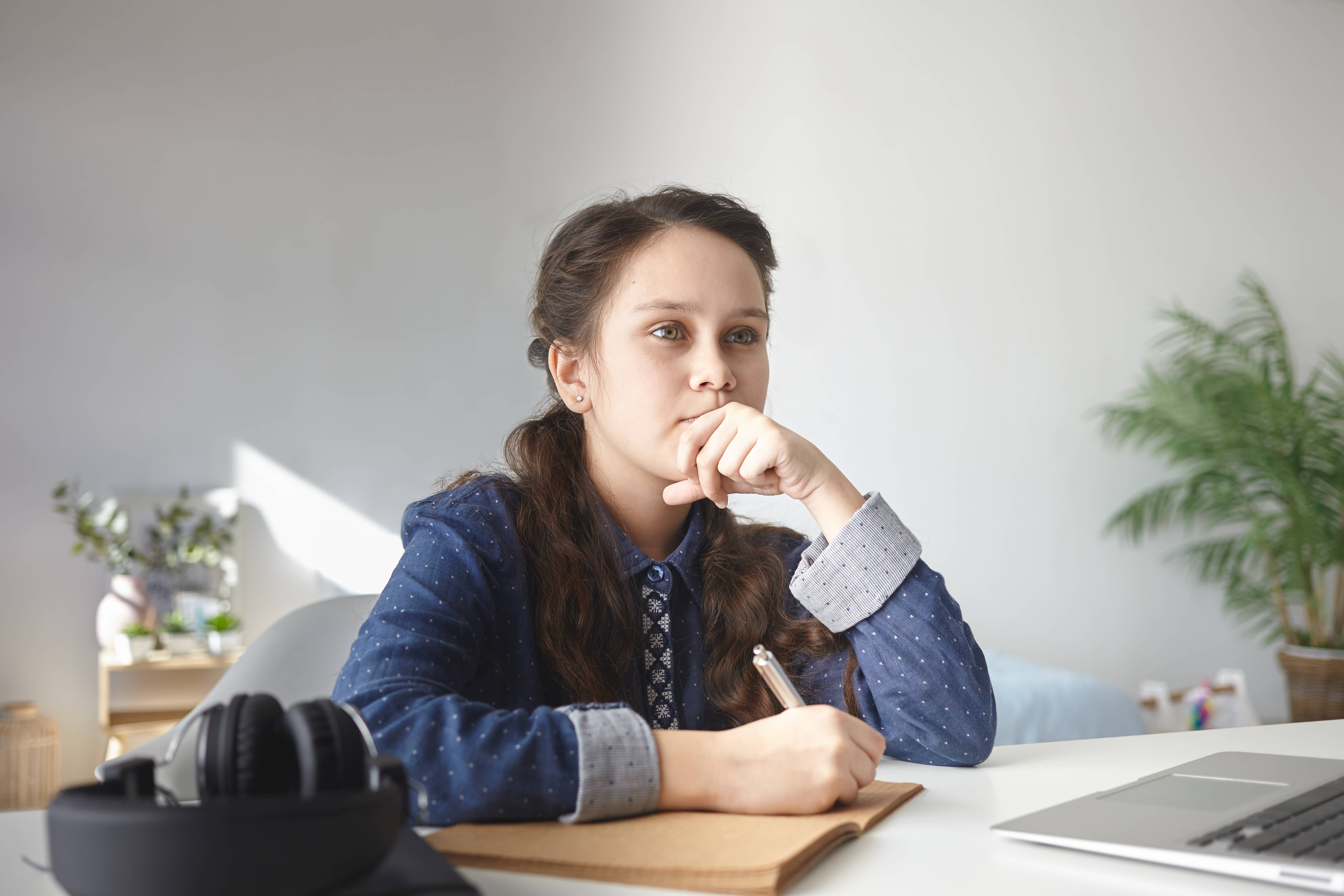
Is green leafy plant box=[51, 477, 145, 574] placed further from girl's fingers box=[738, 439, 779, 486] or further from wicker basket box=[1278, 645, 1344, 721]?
wicker basket box=[1278, 645, 1344, 721]

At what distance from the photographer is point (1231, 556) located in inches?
157

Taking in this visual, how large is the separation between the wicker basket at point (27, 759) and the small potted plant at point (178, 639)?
38 cm

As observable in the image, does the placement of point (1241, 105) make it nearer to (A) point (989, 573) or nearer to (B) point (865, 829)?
(A) point (989, 573)

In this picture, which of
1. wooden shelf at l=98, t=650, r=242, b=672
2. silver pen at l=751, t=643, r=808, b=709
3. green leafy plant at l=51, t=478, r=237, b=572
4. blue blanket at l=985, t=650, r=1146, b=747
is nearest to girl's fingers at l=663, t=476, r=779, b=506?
silver pen at l=751, t=643, r=808, b=709

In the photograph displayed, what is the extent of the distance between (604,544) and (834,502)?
28cm

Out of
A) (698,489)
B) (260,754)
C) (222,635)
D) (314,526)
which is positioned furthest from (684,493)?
(314,526)

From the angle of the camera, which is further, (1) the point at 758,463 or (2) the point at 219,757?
(1) the point at 758,463

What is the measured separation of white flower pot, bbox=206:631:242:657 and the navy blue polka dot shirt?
2.12 m

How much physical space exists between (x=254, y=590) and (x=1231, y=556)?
3.69 metres

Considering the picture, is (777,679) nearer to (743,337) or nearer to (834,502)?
(834,502)

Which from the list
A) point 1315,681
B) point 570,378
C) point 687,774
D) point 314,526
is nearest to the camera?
point 687,774

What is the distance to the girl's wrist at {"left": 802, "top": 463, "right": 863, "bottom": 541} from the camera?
1016 mm

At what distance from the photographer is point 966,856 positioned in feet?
1.93

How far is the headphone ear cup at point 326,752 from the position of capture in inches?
18.3
